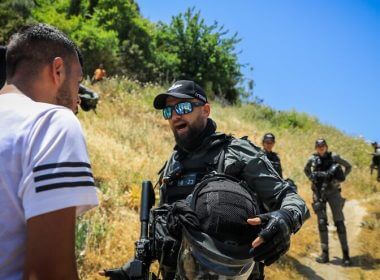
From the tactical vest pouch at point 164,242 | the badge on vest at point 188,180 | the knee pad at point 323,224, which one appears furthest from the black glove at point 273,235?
the knee pad at point 323,224

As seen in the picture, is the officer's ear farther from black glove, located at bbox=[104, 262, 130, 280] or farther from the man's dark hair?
the man's dark hair

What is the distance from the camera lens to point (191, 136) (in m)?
3.10

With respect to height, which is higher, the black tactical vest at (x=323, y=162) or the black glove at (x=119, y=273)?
the black tactical vest at (x=323, y=162)

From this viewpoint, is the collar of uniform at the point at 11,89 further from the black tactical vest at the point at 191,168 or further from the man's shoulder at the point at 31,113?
the black tactical vest at the point at 191,168

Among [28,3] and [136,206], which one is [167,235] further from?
[28,3]

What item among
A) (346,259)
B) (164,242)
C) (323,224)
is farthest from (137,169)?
(164,242)

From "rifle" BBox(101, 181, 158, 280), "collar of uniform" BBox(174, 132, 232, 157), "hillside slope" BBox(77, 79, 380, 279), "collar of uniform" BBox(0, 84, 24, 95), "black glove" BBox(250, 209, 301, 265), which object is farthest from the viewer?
"hillside slope" BBox(77, 79, 380, 279)

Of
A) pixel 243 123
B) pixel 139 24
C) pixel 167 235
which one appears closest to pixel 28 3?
pixel 139 24

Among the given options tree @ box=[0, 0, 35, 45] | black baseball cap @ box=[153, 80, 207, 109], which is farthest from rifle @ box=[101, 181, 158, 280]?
tree @ box=[0, 0, 35, 45]

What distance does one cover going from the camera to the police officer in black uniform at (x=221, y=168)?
2.15 metres

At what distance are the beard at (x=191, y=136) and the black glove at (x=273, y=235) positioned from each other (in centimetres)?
94

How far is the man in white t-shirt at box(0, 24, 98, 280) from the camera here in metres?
1.17

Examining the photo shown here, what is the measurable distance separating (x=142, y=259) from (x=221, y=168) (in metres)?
0.68

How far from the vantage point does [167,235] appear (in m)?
2.33
